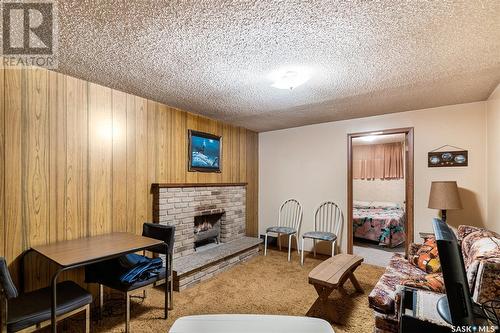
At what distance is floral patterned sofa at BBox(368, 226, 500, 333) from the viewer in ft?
4.81

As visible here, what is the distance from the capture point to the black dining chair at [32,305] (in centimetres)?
152

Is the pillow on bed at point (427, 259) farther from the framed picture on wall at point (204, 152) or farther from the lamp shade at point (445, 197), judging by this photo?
the framed picture on wall at point (204, 152)

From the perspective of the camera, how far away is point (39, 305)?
1697mm

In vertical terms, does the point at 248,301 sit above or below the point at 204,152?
below

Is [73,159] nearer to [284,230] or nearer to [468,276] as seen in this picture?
[284,230]

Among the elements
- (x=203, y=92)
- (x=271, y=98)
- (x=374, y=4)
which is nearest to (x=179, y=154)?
(x=203, y=92)

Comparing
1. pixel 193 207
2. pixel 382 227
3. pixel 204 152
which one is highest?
pixel 204 152

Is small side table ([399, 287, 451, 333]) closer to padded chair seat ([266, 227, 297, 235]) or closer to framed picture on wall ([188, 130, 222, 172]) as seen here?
padded chair seat ([266, 227, 297, 235])

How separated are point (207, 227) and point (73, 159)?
7.07ft

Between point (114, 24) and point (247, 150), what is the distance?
11.1 feet

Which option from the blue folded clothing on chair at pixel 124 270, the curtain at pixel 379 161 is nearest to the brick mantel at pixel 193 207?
the blue folded clothing on chair at pixel 124 270

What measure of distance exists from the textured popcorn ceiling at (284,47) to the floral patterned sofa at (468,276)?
1463mm

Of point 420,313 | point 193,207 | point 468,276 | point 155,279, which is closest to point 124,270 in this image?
point 155,279

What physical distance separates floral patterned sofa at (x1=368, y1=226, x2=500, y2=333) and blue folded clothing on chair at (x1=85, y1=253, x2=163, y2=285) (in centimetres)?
188
